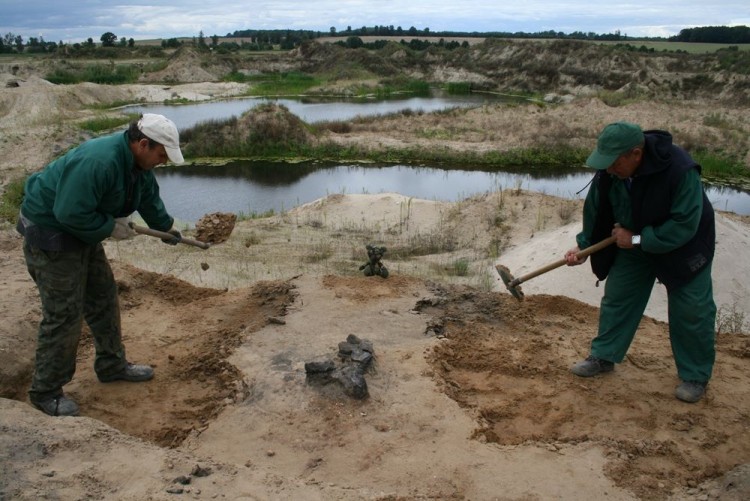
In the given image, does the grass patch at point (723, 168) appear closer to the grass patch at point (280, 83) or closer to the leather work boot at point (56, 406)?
the leather work boot at point (56, 406)

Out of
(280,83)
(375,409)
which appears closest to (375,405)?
(375,409)

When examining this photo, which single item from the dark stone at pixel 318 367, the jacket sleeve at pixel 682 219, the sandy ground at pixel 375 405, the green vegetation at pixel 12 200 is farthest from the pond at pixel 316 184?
the jacket sleeve at pixel 682 219

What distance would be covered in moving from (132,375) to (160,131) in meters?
1.67

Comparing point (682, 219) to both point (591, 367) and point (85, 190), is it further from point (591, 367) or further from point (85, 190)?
point (85, 190)

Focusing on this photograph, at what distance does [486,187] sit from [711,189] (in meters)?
4.87

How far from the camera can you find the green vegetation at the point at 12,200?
9.30m

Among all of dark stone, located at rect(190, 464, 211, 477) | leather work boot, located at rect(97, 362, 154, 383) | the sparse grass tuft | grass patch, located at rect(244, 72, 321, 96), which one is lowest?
the sparse grass tuft

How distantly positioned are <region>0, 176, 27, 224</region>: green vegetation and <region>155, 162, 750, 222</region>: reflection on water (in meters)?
2.57

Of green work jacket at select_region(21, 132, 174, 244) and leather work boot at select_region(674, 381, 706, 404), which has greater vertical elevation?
green work jacket at select_region(21, 132, 174, 244)

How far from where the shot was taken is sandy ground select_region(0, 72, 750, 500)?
117 inches

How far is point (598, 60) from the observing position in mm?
33625

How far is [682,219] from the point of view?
11.4 feet

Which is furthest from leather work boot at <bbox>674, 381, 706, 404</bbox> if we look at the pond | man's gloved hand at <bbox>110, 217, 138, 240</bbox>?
the pond

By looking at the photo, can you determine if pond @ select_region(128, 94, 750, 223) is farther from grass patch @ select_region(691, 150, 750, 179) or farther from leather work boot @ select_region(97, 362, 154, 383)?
leather work boot @ select_region(97, 362, 154, 383)
